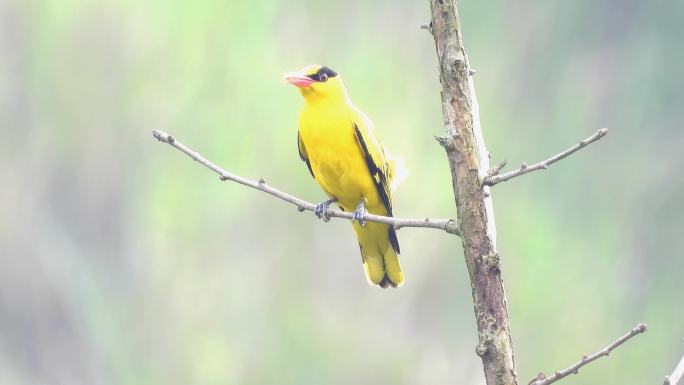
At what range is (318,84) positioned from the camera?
127 inches

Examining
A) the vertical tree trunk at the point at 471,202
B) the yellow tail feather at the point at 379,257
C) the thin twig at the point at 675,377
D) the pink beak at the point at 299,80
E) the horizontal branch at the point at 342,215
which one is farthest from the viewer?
the yellow tail feather at the point at 379,257

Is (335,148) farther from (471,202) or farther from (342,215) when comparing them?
(471,202)

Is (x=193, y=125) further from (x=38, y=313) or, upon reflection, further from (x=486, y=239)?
(x=486, y=239)

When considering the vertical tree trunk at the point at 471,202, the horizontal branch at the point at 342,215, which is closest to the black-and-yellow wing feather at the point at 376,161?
the horizontal branch at the point at 342,215

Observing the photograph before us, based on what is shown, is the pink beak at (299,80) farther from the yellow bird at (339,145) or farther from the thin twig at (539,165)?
the thin twig at (539,165)

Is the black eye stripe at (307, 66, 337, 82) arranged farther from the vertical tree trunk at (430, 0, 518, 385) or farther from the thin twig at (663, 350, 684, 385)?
the thin twig at (663, 350, 684, 385)

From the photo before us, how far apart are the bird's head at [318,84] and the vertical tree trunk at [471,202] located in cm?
157

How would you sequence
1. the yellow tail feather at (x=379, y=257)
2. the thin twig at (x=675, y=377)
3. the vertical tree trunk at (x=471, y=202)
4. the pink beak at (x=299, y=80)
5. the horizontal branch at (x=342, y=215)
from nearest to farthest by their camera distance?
the thin twig at (x=675, y=377)
the vertical tree trunk at (x=471, y=202)
the horizontal branch at (x=342, y=215)
the pink beak at (x=299, y=80)
the yellow tail feather at (x=379, y=257)

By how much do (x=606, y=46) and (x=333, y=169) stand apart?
→ 8.96 feet

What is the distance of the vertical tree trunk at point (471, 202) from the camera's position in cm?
163

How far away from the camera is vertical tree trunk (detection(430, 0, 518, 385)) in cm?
163

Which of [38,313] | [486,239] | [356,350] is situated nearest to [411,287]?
[356,350]

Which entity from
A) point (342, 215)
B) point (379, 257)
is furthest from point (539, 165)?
point (379, 257)

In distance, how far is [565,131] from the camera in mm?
5270
